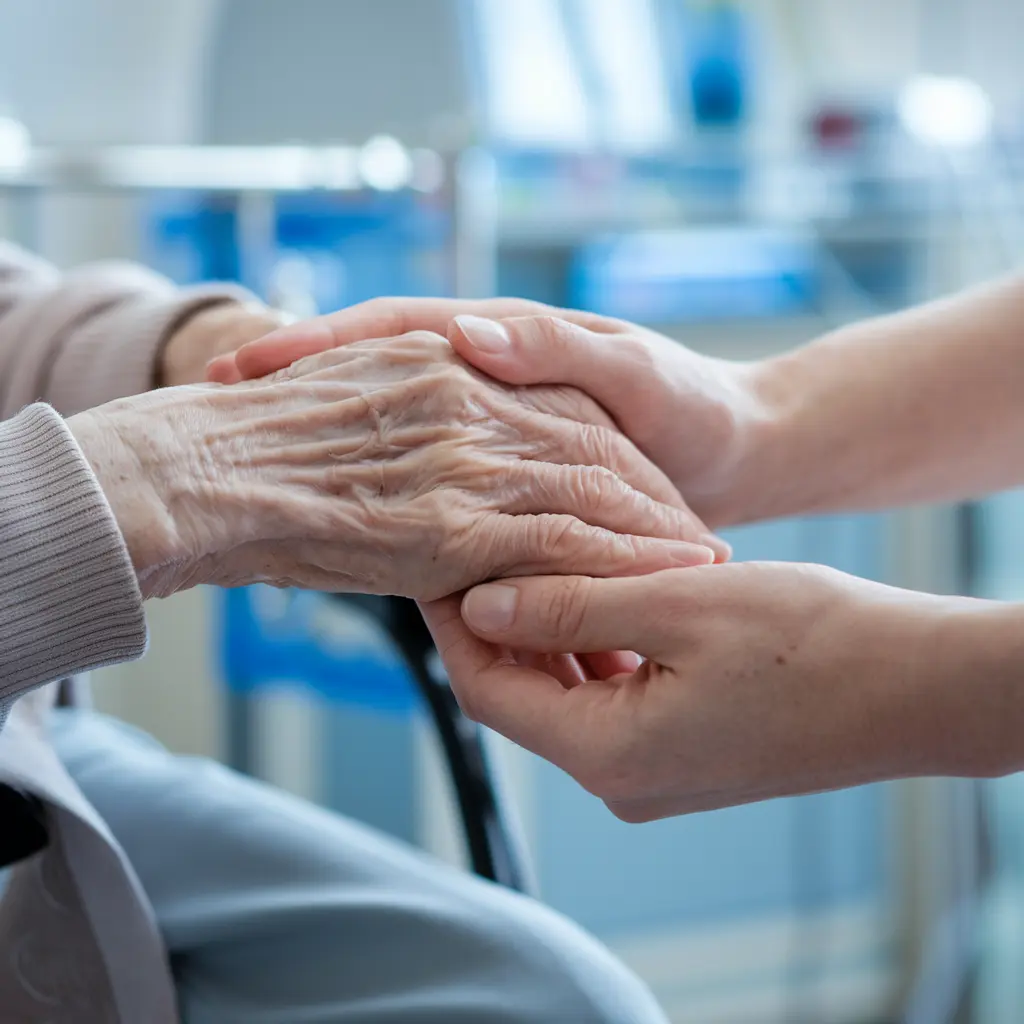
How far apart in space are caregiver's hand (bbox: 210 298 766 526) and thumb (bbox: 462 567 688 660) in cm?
16

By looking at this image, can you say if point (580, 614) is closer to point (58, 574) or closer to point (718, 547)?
point (718, 547)

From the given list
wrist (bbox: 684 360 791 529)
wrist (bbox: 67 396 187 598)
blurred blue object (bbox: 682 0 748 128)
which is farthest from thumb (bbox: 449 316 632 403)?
blurred blue object (bbox: 682 0 748 128)

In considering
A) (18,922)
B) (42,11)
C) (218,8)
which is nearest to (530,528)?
(18,922)

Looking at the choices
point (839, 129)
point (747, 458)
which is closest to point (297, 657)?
point (747, 458)

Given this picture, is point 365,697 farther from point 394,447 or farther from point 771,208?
point 771,208

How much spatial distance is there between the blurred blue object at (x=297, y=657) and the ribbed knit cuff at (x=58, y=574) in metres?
1.07

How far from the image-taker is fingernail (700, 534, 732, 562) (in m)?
0.85

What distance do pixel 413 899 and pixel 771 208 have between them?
74.0 inches

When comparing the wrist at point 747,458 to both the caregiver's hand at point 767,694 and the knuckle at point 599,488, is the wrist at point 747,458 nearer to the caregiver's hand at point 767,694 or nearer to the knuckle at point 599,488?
→ the knuckle at point 599,488

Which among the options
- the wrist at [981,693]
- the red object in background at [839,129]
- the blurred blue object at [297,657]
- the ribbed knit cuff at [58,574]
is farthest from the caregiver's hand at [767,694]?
the red object in background at [839,129]

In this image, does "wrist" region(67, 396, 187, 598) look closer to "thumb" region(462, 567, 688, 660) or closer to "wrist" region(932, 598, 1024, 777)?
"thumb" region(462, 567, 688, 660)

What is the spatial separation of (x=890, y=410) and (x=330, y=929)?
0.55 meters

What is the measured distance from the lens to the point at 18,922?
0.80 m

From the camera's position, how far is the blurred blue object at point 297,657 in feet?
5.65
